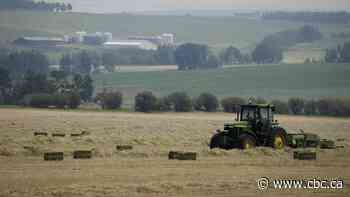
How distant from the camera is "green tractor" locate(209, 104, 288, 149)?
35375mm

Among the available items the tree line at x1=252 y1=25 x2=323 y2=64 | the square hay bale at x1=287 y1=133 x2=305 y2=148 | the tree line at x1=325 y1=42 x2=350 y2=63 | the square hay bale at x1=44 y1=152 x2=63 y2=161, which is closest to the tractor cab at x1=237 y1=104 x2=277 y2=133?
the square hay bale at x1=287 y1=133 x2=305 y2=148

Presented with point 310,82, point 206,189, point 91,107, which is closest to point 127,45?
point 310,82

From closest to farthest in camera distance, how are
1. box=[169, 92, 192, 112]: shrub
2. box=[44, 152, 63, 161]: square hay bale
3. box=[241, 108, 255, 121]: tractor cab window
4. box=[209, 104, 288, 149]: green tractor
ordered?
box=[44, 152, 63, 161]: square hay bale
box=[209, 104, 288, 149]: green tractor
box=[241, 108, 255, 121]: tractor cab window
box=[169, 92, 192, 112]: shrub

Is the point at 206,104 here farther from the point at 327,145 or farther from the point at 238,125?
the point at 238,125

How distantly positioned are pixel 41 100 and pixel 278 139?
54.9m

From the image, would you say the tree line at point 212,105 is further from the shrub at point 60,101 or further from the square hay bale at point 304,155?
the square hay bale at point 304,155

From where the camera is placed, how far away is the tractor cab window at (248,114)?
36.3 meters

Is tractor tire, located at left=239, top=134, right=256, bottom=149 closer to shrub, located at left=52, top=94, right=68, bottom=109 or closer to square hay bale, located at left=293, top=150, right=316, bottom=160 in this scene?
square hay bale, located at left=293, top=150, right=316, bottom=160

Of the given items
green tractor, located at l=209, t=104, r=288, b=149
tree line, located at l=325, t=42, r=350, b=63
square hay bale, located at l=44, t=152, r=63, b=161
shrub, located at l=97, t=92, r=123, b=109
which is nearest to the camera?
square hay bale, located at l=44, t=152, r=63, b=161

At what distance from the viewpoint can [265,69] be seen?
14412cm

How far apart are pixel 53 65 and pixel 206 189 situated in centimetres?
13324

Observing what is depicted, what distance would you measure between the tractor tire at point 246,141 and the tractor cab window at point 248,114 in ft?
3.90

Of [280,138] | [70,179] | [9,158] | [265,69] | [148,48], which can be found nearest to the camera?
[70,179]

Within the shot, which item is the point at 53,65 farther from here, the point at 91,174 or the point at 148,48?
the point at 91,174
